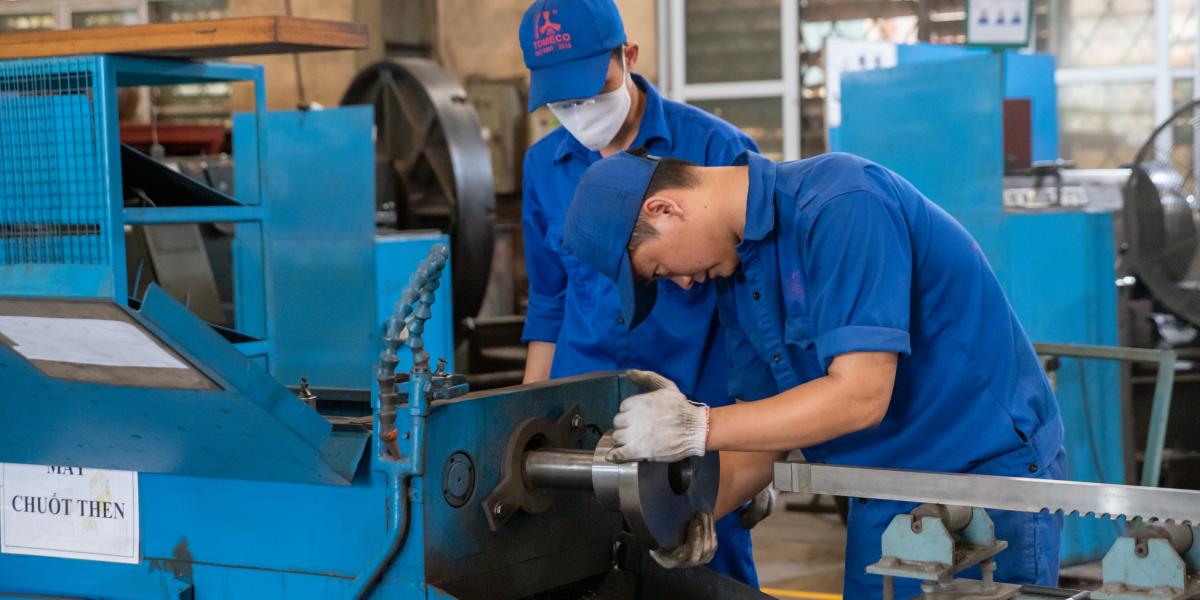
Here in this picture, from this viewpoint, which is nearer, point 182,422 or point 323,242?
point 182,422

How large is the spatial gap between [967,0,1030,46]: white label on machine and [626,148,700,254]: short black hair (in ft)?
8.16

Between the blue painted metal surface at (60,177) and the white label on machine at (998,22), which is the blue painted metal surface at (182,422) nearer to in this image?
the blue painted metal surface at (60,177)

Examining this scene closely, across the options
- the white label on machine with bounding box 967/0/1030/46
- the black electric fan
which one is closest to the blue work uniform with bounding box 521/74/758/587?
the black electric fan

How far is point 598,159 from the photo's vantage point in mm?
1756

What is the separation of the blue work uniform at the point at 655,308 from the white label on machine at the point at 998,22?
78.6 inches

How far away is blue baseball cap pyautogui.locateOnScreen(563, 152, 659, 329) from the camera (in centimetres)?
125

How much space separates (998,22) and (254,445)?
286 centimetres

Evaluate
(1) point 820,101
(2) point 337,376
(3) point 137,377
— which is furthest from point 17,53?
(1) point 820,101

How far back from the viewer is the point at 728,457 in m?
1.50

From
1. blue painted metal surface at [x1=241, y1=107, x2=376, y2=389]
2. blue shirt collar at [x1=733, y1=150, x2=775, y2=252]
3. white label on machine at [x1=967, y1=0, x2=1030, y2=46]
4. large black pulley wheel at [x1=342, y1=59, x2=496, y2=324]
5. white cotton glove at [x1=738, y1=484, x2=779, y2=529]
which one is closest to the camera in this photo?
blue shirt collar at [x1=733, y1=150, x2=775, y2=252]

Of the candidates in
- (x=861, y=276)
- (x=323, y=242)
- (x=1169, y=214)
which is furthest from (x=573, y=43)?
(x=1169, y=214)

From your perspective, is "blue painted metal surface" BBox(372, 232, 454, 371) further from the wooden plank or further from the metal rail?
the metal rail

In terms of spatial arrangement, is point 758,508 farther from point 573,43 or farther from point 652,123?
point 573,43

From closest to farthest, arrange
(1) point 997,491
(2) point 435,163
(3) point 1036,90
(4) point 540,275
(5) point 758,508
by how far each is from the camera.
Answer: (1) point 997,491
(5) point 758,508
(4) point 540,275
(3) point 1036,90
(2) point 435,163
